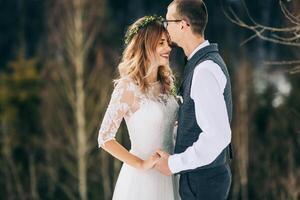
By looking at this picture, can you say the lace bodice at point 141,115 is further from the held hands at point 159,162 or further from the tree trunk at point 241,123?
the tree trunk at point 241,123

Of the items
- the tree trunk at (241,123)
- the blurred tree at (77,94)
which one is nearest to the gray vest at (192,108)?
the blurred tree at (77,94)

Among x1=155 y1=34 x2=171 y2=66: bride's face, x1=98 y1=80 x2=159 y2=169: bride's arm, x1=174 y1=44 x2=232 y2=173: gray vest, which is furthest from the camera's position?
x1=155 y1=34 x2=171 y2=66: bride's face

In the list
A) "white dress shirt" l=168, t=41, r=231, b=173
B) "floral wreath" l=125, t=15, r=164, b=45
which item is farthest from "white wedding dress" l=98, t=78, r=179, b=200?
"white dress shirt" l=168, t=41, r=231, b=173

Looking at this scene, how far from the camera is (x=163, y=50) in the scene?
4105 millimetres

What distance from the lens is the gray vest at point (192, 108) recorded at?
12.0 ft

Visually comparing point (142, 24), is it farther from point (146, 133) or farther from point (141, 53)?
point (146, 133)

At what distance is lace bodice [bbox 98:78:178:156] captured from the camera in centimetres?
404

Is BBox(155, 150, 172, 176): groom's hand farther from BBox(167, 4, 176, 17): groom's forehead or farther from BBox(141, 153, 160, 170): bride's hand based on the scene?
BBox(167, 4, 176, 17): groom's forehead

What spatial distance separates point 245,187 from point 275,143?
6.86 ft

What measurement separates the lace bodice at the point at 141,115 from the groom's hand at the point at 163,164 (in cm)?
28

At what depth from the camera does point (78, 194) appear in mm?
18984

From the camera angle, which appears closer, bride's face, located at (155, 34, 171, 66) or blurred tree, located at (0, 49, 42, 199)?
bride's face, located at (155, 34, 171, 66)

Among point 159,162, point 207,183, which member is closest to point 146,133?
point 159,162

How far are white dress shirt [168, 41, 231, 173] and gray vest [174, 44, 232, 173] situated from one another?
0.05 metres
